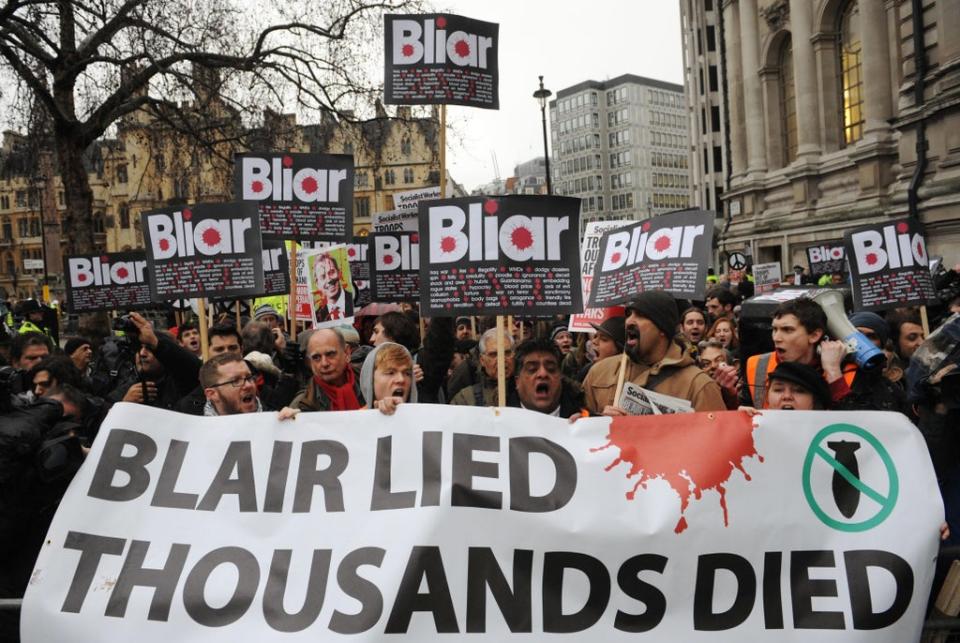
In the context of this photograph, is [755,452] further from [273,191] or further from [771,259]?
[771,259]

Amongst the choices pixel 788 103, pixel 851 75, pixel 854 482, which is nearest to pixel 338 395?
pixel 854 482

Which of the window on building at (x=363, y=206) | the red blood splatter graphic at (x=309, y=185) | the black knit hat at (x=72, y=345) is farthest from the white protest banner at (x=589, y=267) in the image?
the window on building at (x=363, y=206)

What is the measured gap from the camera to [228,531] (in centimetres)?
316

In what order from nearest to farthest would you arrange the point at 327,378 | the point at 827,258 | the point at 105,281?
the point at 327,378, the point at 105,281, the point at 827,258

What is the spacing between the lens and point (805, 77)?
2598 centimetres

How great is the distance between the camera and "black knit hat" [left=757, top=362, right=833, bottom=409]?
144 inches

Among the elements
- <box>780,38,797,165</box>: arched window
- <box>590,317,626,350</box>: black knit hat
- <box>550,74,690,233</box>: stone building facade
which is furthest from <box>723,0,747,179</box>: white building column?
<box>550,74,690,233</box>: stone building facade

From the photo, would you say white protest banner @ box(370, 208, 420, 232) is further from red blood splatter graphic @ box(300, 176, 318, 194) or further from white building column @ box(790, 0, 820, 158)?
white building column @ box(790, 0, 820, 158)

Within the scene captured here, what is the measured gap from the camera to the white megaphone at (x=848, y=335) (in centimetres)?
402

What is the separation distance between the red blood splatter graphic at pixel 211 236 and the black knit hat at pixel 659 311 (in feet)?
10.9

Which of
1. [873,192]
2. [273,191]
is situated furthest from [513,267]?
[873,192]

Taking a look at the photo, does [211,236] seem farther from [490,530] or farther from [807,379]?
[807,379]

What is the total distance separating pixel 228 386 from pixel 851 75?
999 inches

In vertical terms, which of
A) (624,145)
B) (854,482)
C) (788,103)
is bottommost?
(854,482)
